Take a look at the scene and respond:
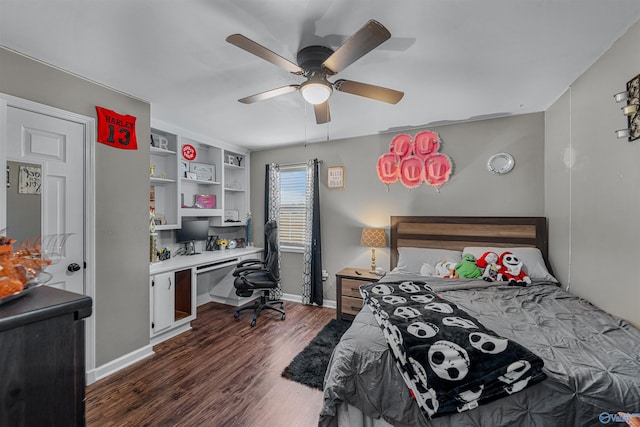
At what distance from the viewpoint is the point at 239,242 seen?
4406 millimetres

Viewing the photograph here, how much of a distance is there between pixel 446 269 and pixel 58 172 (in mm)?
3518

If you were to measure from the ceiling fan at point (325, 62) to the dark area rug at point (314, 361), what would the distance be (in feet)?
7.17

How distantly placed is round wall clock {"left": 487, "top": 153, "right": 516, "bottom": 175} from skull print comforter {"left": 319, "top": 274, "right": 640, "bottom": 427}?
5.52 ft

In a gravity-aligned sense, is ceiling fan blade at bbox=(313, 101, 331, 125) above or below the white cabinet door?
above

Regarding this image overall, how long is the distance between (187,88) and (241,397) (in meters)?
2.57

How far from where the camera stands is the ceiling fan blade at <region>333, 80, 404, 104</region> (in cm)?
181

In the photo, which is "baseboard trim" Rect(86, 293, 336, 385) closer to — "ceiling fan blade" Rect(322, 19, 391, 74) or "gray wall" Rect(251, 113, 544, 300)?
"gray wall" Rect(251, 113, 544, 300)

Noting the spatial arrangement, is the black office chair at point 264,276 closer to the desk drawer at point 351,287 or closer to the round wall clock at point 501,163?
the desk drawer at point 351,287

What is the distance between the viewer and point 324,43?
1.73 metres

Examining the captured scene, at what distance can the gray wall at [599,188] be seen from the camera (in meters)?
1.66

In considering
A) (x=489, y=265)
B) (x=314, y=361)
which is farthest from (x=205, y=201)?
(x=489, y=265)

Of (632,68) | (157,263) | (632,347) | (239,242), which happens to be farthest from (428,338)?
(239,242)

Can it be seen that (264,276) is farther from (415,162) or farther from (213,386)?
(415,162)

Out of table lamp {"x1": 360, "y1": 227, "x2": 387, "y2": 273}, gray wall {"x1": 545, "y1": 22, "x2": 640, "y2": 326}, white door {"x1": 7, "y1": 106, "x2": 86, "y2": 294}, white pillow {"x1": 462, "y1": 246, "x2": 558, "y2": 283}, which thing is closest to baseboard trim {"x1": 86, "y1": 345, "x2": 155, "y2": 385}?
white door {"x1": 7, "y1": 106, "x2": 86, "y2": 294}
